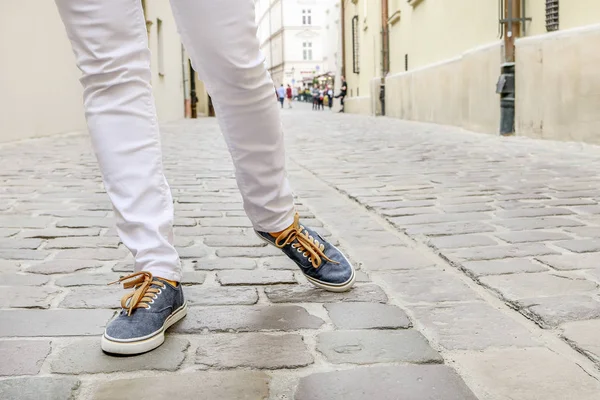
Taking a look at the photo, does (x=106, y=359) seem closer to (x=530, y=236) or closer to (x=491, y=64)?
(x=530, y=236)

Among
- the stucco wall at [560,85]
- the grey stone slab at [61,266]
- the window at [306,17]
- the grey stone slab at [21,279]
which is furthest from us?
the window at [306,17]

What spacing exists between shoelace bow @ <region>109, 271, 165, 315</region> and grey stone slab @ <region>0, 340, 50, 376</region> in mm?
200

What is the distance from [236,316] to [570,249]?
131 cm

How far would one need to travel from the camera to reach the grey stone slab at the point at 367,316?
1.92 m

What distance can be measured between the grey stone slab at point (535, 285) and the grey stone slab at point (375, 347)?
0.45 meters

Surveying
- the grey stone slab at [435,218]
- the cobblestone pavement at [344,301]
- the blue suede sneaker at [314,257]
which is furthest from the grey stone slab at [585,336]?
the grey stone slab at [435,218]

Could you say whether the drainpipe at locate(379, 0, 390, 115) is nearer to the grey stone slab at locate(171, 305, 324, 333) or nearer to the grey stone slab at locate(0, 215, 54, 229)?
the grey stone slab at locate(0, 215, 54, 229)

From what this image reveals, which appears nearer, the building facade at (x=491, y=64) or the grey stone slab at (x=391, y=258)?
the grey stone slab at (x=391, y=258)

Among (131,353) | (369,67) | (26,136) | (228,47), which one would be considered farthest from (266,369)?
(369,67)

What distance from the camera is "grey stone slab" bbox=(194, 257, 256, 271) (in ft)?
8.53

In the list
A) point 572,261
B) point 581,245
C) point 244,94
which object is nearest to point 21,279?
point 244,94

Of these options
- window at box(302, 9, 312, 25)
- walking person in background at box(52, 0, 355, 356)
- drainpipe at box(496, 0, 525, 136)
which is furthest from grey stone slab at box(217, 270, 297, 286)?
window at box(302, 9, 312, 25)

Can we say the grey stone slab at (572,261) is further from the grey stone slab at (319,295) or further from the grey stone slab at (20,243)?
the grey stone slab at (20,243)

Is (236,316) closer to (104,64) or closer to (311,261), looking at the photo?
(311,261)
